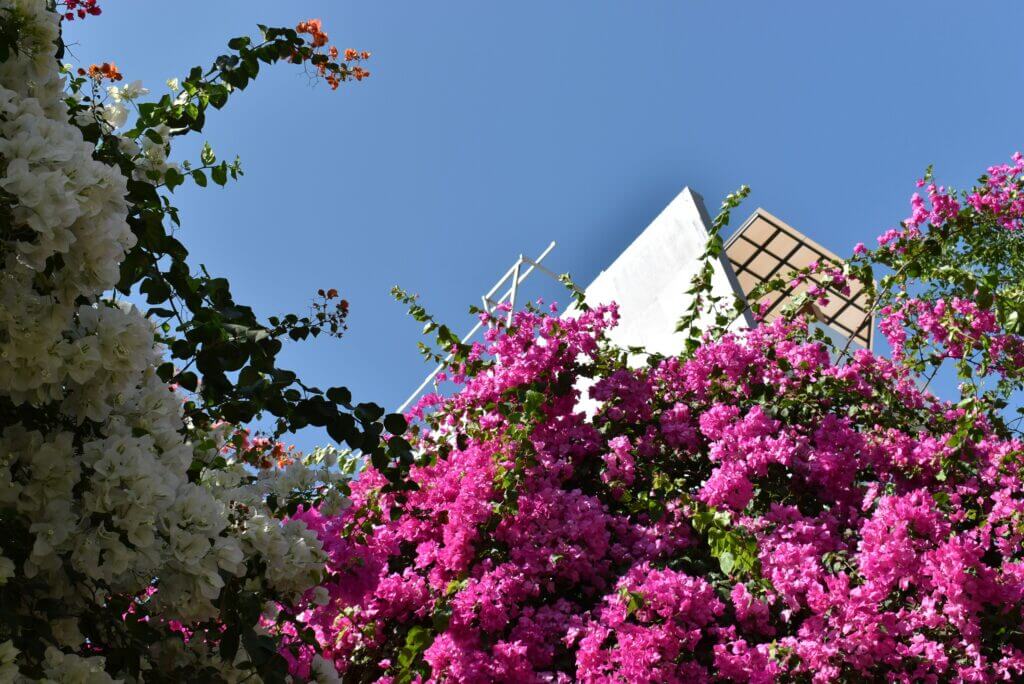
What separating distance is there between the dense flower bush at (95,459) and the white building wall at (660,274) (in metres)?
4.94

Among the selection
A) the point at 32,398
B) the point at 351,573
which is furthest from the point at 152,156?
the point at 351,573

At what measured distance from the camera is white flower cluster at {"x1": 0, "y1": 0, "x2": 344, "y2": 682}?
1.48 m

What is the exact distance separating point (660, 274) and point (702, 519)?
4.21m

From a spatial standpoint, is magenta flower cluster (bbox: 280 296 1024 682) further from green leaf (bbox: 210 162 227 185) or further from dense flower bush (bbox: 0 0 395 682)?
green leaf (bbox: 210 162 227 185)

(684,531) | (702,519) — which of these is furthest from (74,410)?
(684,531)

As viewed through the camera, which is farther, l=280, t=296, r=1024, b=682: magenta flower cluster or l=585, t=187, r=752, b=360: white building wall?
l=585, t=187, r=752, b=360: white building wall

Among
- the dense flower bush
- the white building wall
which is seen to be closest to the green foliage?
the dense flower bush

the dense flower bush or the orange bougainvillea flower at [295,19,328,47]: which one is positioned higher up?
the orange bougainvillea flower at [295,19,328,47]

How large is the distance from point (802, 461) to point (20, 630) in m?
2.88

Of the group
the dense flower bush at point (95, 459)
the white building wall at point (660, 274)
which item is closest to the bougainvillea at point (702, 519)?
the dense flower bush at point (95, 459)

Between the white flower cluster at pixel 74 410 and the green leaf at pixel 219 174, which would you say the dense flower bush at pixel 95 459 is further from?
the green leaf at pixel 219 174

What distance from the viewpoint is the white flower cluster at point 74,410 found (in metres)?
1.48

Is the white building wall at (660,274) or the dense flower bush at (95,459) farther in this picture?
the white building wall at (660,274)

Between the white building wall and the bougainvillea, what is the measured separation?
2.46m
